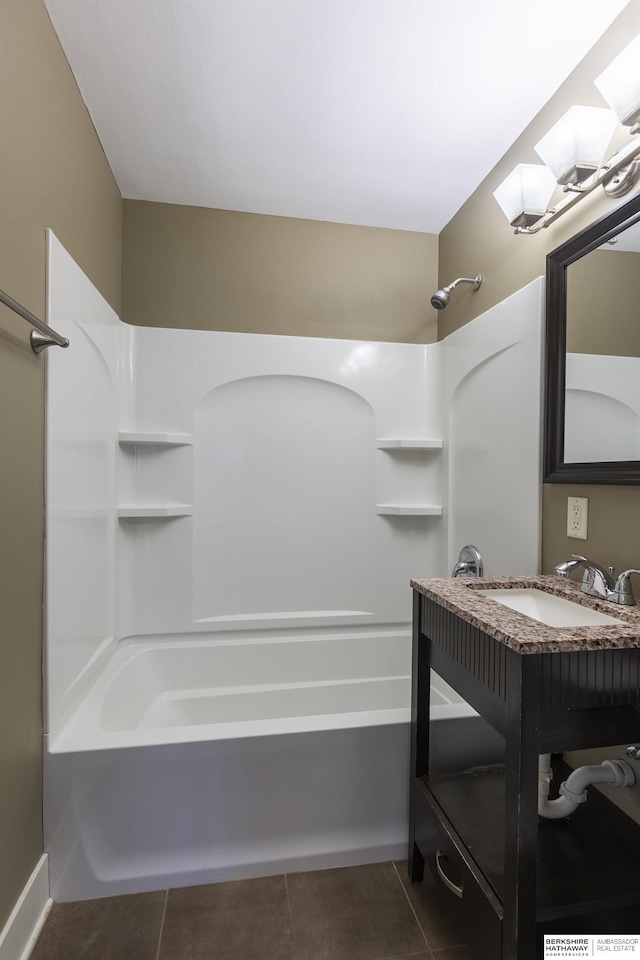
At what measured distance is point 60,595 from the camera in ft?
5.14

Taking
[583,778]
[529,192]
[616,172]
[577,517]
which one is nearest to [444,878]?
[583,778]

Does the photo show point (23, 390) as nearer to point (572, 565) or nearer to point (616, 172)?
point (572, 565)

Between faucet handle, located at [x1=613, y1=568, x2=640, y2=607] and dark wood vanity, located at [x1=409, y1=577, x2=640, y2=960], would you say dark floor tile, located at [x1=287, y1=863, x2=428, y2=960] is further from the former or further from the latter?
faucet handle, located at [x1=613, y1=568, x2=640, y2=607]

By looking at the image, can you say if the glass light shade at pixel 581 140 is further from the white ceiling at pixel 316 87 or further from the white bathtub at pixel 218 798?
the white bathtub at pixel 218 798

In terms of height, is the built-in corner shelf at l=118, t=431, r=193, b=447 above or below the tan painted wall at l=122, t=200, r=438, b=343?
below

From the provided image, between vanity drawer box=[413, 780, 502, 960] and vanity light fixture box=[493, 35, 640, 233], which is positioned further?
vanity light fixture box=[493, 35, 640, 233]

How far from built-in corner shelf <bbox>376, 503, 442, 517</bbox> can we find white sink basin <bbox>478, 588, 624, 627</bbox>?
1.05 meters

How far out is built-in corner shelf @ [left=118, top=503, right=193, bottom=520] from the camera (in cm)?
225

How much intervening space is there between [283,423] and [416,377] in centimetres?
74

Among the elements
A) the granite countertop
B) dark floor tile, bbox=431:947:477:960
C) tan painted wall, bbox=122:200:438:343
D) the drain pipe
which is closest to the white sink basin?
the granite countertop

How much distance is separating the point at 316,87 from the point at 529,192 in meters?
0.79

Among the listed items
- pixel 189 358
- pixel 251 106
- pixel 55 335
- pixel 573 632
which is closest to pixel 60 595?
pixel 55 335

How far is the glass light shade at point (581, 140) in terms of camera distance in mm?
1312

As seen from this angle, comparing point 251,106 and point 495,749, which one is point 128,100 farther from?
point 495,749
